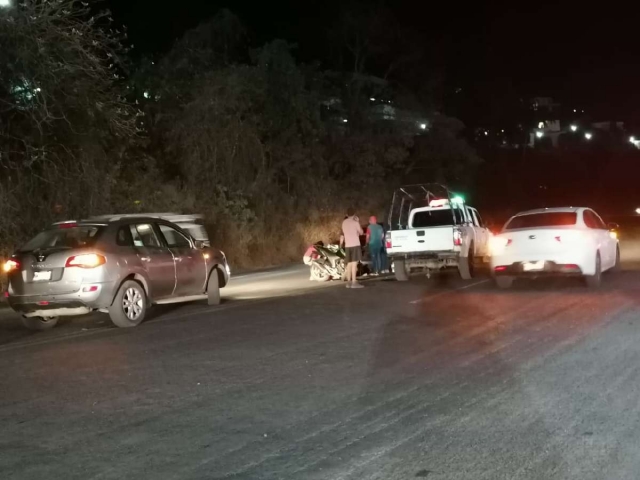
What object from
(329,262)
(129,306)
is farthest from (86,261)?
(329,262)

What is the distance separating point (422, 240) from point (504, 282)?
8.36 ft

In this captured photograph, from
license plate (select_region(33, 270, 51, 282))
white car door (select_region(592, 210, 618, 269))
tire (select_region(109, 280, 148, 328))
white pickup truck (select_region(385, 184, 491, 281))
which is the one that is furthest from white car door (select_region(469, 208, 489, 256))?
license plate (select_region(33, 270, 51, 282))

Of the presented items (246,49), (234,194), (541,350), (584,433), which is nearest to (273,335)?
(541,350)

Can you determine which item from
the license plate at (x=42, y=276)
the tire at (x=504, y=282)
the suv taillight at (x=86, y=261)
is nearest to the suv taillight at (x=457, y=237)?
the tire at (x=504, y=282)

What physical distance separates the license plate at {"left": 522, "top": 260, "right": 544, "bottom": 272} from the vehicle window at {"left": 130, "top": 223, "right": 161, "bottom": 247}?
707 centimetres

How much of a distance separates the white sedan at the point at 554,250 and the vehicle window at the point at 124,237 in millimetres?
7309

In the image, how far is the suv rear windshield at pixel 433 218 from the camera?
1964 cm

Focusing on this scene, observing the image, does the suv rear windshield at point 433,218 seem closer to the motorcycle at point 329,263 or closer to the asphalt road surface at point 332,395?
the motorcycle at point 329,263

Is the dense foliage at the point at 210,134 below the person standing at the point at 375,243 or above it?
above

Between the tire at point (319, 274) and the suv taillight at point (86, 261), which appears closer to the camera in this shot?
the suv taillight at point (86, 261)

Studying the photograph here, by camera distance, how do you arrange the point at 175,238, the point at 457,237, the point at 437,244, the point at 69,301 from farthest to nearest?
the point at 437,244
the point at 457,237
the point at 175,238
the point at 69,301

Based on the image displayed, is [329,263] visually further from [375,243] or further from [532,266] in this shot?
[532,266]

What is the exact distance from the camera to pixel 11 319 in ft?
47.4

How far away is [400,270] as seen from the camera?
18891 millimetres
